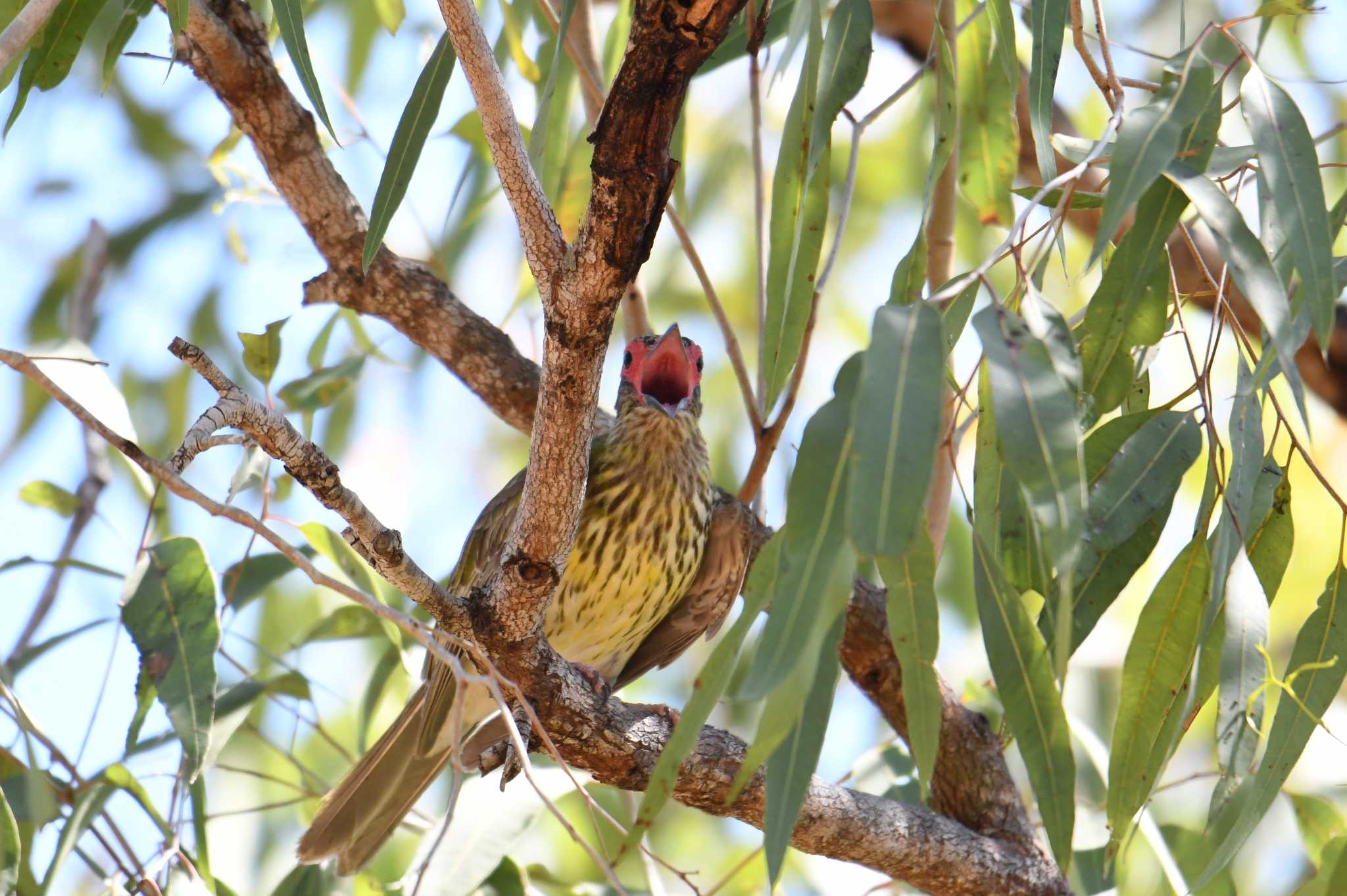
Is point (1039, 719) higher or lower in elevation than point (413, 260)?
lower

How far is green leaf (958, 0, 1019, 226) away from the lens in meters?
3.12

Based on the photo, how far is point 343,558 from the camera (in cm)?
305

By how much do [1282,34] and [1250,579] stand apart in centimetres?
304

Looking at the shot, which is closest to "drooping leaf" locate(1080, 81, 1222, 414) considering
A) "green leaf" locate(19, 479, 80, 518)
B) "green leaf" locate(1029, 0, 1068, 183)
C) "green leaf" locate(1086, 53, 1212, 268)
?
"green leaf" locate(1086, 53, 1212, 268)

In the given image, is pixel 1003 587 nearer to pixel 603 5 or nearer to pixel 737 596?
pixel 737 596

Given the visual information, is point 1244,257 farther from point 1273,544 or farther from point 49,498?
point 49,498

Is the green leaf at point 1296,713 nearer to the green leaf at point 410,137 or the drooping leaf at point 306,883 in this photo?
the green leaf at point 410,137

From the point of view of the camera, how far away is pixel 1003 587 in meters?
1.75

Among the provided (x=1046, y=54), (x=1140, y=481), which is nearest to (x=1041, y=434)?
(x=1140, y=481)

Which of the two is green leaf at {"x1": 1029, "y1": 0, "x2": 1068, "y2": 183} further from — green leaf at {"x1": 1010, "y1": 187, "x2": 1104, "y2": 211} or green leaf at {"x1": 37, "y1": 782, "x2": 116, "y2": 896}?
green leaf at {"x1": 37, "y1": 782, "x2": 116, "y2": 896}

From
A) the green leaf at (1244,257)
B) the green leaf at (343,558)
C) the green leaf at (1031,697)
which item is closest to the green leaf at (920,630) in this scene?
the green leaf at (1031,697)

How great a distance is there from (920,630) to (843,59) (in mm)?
945

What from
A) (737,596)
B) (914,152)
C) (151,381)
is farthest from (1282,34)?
(151,381)

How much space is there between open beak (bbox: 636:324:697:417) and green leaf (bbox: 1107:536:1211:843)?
60.4 inches
